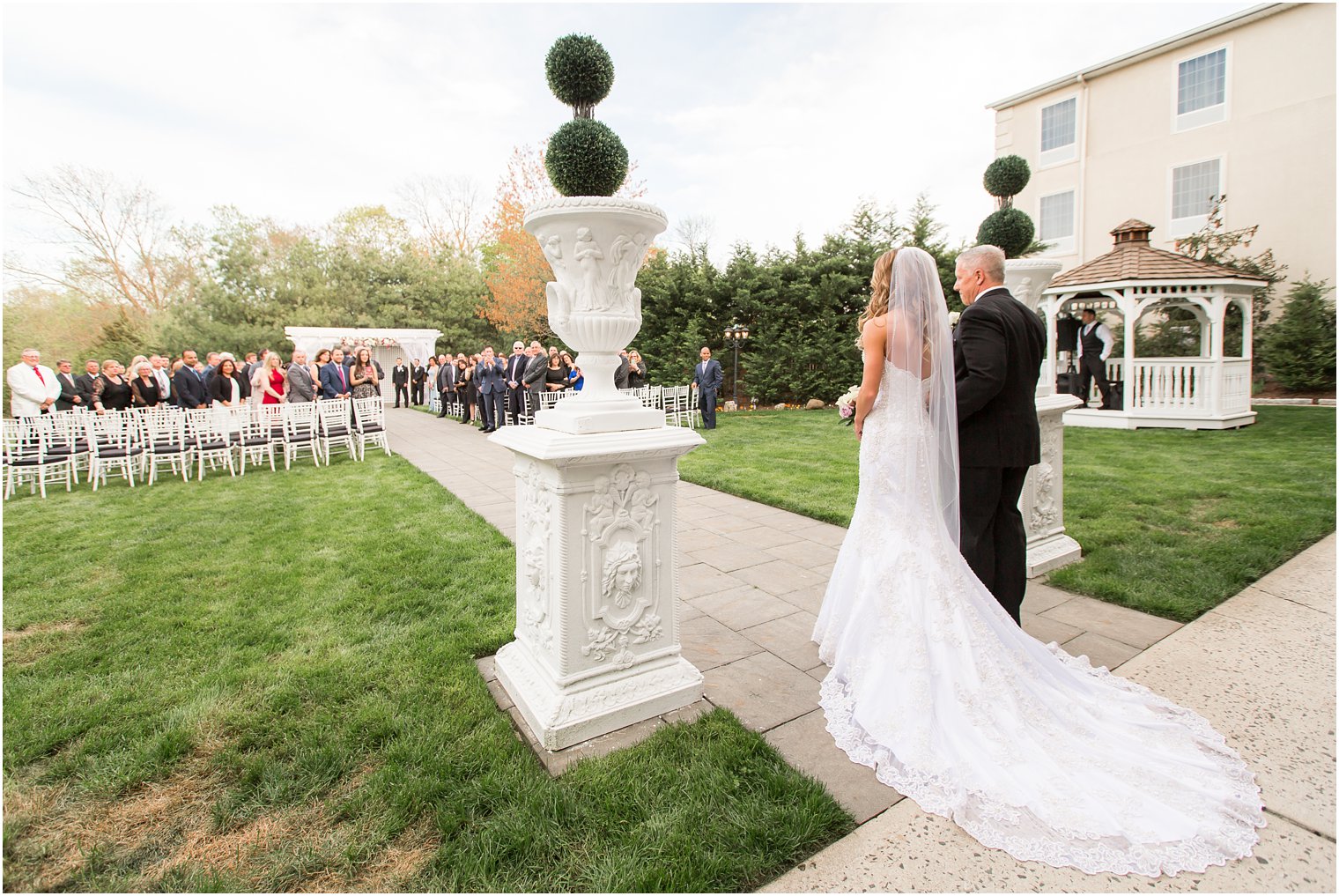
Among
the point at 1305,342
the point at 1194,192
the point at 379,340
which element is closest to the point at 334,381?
the point at 379,340

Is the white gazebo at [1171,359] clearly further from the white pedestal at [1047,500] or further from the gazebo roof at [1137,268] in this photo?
the white pedestal at [1047,500]

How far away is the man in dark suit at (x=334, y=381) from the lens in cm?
1127

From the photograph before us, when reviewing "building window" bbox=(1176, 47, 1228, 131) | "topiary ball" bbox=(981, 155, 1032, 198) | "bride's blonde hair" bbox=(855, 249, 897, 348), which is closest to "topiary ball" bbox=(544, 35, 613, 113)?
"bride's blonde hair" bbox=(855, 249, 897, 348)

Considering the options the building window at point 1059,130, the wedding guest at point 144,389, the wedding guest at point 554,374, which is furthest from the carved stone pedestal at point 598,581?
the building window at point 1059,130

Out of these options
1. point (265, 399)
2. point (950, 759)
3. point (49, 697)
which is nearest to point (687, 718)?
point (950, 759)

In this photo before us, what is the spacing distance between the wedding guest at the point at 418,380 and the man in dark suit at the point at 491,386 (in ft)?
33.8

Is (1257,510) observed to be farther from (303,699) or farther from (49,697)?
(49,697)

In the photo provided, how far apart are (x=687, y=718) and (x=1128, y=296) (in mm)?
12402

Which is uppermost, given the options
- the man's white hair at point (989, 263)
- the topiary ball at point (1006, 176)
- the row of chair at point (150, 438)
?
the topiary ball at point (1006, 176)

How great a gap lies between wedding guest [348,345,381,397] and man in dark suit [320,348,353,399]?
12 cm

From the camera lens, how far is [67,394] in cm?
960

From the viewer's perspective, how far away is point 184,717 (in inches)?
101

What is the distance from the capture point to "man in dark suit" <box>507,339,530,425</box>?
11828 millimetres

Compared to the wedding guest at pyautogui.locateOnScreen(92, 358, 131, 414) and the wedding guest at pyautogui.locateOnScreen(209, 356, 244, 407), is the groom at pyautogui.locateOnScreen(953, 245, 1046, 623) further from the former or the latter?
the wedding guest at pyautogui.locateOnScreen(92, 358, 131, 414)
